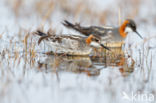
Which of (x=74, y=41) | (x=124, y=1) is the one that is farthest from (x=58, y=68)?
(x=124, y=1)

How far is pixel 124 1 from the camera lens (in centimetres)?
1460

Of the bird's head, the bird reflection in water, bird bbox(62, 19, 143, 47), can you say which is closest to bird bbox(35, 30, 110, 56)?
the bird reflection in water

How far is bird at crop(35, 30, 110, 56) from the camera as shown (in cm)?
801

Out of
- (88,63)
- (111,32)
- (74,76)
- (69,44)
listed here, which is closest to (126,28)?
(111,32)

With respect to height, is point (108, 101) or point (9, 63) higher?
point (9, 63)

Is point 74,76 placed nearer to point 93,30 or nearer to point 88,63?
point 88,63

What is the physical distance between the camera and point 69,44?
319 inches

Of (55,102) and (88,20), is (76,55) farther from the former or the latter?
(88,20)

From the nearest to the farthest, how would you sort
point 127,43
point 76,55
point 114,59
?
point 114,59
point 76,55
point 127,43

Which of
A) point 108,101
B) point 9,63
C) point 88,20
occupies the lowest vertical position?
point 108,101

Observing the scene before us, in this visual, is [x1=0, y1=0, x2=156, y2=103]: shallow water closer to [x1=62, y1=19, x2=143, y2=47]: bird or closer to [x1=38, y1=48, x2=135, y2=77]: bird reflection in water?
[x1=38, y1=48, x2=135, y2=77]: bird reflection in water

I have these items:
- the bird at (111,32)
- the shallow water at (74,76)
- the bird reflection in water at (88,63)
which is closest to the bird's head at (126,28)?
the bird at (111,32)

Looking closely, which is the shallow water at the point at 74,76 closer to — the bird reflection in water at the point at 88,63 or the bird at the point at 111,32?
the bird reflection in water at the point at 88,63

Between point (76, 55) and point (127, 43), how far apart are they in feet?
7.03
